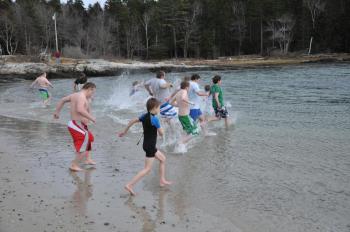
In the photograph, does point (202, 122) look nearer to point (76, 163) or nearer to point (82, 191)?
point (76, 163)

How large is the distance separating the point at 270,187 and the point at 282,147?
3.55 m

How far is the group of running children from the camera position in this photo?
7102 millimetres

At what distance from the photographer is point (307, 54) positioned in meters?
72.4

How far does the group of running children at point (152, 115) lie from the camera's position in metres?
7.10

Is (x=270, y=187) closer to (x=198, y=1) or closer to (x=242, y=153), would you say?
(x=242, y=153)

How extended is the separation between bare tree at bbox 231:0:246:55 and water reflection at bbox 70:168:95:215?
71360 millimetres

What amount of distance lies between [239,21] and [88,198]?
7351cm

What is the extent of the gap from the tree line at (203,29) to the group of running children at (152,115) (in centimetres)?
5852

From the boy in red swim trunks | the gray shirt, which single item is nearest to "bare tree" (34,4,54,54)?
the gray shirt

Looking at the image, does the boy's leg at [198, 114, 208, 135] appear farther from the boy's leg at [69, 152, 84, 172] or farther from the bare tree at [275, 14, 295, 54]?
the bare tree at [275, 14, 295, 54]

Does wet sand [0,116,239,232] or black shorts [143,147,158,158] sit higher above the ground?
black shorts [143,147,158,158]

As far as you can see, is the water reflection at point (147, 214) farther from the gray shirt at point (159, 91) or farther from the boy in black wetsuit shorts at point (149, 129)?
the gray shirt at point (159, 91)

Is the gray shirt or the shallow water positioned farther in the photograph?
the gray shirt

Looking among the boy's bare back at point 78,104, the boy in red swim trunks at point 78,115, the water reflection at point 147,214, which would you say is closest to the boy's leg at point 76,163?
the boy in red swim trunks at point 78,115
